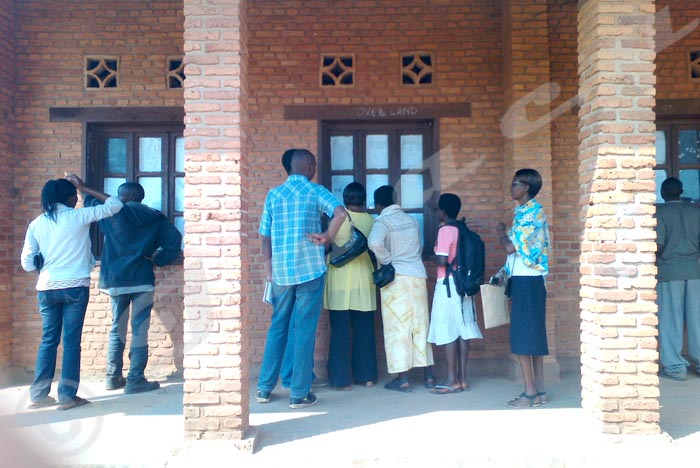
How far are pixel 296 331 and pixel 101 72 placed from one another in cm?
397

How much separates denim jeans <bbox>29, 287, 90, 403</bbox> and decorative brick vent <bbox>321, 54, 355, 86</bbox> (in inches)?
133

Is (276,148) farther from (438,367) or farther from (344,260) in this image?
(438,367)

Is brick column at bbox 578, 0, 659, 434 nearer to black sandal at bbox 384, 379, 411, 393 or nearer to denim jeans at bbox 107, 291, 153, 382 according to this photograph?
A: black sandal at bbox 384, 379, 411, 393

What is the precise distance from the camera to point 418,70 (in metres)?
6.71

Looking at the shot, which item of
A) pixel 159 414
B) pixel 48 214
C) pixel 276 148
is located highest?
pixel 276 148

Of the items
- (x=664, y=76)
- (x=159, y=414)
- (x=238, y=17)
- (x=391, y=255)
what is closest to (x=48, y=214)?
(x=159, y=414)

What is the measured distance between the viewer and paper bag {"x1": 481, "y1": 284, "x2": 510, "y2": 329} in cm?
546

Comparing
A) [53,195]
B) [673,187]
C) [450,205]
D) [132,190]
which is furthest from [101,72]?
[673,187]

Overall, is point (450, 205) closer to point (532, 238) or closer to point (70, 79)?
point (532, 238)

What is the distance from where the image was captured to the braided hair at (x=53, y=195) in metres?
5.36

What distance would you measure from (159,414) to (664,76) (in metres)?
6.32

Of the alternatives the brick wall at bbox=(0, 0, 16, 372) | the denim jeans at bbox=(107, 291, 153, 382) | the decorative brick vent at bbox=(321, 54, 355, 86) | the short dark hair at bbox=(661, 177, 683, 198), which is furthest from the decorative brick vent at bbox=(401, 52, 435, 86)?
the brick wall at bbox=(0, 0, 16, 372)

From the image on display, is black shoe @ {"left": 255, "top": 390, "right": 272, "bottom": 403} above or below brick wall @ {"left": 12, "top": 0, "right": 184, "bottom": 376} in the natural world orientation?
below

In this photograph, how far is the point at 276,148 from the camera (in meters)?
6.61
